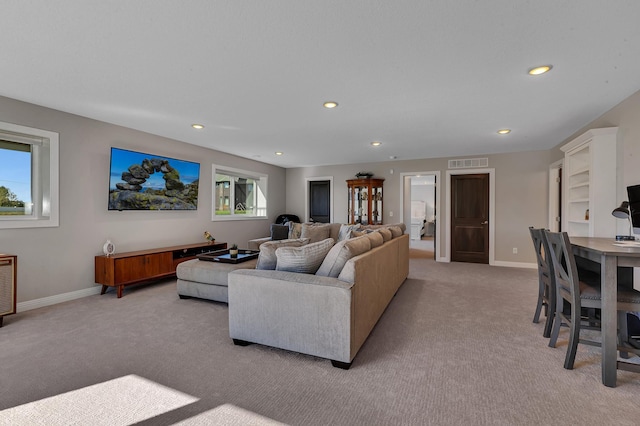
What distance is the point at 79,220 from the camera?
3.77 meters

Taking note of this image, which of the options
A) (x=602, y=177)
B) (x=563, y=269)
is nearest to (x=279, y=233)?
(x=563, y=269)

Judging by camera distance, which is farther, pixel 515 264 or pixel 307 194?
pixel 307 194

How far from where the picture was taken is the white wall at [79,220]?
10.9 feet

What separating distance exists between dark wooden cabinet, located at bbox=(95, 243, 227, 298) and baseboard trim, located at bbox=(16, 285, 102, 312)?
0.13 meters

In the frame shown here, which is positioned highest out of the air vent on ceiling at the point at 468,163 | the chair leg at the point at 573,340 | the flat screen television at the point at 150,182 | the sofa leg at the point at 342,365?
the air vent on ceiling at the point at 468,163

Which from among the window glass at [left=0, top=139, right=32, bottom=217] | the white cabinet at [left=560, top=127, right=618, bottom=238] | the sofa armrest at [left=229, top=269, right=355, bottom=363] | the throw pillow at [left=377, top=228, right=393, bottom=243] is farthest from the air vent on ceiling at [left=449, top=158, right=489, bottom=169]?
the window glass at [left=0, top=139, right=32, bottom=217]

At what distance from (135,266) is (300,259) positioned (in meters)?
2.85

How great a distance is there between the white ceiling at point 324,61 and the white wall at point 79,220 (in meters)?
0.26

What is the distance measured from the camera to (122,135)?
4.25 m

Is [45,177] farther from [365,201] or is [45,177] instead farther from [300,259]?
[365,201]

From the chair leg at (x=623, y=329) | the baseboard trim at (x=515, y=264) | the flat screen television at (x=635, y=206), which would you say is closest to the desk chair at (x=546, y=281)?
the chair leg at (x=623, y=329)

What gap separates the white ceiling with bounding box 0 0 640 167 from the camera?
69.7 inches

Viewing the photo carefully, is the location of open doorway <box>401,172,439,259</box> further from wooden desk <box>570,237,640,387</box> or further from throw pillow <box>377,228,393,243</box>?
wooden desk <box>570,237,640,387</box>

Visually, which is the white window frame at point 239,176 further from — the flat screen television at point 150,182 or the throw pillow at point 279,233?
the throw pillow at point 279,233
